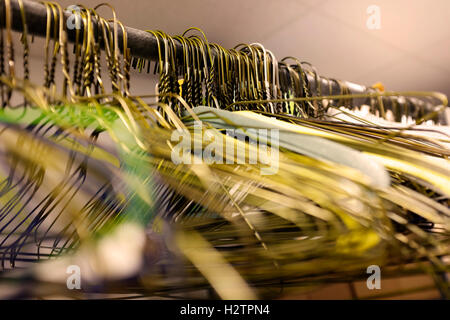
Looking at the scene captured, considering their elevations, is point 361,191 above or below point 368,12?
below

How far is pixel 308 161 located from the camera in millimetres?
270

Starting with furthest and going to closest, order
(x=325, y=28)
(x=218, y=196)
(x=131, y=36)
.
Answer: (x=325, y=28) < (x=131, y=36) < (x=218, y=196)

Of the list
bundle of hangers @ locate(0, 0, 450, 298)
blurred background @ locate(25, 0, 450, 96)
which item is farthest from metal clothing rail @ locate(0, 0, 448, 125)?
blurred background @ locate(25, 0, 450, 96)

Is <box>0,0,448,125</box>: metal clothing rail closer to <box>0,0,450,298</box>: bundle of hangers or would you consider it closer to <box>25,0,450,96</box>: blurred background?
<box>0,0,450,298</box>: bundle of hangers

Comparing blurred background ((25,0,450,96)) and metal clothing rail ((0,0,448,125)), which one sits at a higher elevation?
blurred background ((25,0,450,96))

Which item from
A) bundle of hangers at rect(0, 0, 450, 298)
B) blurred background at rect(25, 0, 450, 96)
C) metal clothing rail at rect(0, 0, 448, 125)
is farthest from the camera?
blurred background at rect(25, 0, 450, 96)

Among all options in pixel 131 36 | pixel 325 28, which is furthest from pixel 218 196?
pixel 325 28

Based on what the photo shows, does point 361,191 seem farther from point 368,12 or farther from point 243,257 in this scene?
point 368,12

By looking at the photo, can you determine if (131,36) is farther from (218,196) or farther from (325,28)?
(325,28)

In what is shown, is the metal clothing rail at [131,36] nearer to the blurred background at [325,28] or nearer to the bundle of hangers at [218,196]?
the bundle of hangers at [218,196]

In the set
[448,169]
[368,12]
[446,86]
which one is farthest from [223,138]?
[446,86]

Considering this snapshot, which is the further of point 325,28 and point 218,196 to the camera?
point 325,28

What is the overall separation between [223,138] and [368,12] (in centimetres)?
91

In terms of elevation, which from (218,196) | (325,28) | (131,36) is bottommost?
(218,196)
